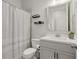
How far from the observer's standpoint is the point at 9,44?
1.83 meters

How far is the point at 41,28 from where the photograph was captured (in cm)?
270

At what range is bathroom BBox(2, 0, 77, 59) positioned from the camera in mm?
1649

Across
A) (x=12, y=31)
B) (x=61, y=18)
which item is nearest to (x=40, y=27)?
(x=61, y=18)

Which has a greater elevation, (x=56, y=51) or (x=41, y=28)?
(x=41, y=28)

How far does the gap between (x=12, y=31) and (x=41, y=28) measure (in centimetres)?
109

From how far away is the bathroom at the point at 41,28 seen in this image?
5.41 feet

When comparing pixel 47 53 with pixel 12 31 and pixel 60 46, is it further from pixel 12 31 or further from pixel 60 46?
pixel 12 31

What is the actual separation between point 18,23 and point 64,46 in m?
1.44

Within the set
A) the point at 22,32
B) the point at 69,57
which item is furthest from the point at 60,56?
the point at 22,32

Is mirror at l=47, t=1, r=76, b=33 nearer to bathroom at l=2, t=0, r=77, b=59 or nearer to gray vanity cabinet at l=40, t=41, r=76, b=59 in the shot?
bathroom at l=2, t=0, r=77, b=59

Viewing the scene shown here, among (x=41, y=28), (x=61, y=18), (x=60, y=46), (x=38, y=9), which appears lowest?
(x=60, y=46)

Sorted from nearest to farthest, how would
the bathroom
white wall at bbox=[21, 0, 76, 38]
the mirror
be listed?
the bathroom → the mirror → white wall at bbox=[21, 0, 76, 38]

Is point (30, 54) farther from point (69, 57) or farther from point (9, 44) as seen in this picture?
point (69, 57)

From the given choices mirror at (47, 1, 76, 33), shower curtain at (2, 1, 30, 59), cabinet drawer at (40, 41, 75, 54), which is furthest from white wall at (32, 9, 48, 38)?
cabinet drawer at (40, 41, 75, 54)
